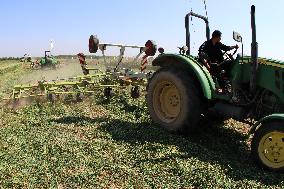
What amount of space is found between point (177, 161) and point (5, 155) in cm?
258

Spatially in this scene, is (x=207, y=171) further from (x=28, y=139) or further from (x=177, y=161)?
(x=28, y=139)

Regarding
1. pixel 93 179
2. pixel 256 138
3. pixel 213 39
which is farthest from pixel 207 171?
pixel 213 39

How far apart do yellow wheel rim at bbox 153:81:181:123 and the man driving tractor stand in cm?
74

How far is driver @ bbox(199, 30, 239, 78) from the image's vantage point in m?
7.36

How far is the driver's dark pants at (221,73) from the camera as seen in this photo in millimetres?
7277

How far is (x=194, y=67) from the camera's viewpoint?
7.11 metres

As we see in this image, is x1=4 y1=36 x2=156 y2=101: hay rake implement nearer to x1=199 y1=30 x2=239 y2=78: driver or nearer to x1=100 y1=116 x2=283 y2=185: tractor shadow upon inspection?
x1=100 y1=116 x2=283 y2=185: tractor shadow

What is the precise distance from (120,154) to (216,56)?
261 centimetres

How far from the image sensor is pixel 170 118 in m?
7.66

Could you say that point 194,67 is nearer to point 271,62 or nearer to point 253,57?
point 253,57

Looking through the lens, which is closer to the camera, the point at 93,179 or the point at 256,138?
the point at 93,179

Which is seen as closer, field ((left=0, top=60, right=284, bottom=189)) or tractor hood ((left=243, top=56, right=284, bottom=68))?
field ((left=0, top=60, right=284, bottom=189))

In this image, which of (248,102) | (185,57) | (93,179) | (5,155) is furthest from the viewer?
(185,57)

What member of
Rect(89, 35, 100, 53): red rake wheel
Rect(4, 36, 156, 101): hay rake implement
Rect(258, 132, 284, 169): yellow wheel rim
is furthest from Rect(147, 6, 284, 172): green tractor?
Rect(89, 35, 100, 53): red rake wheel
